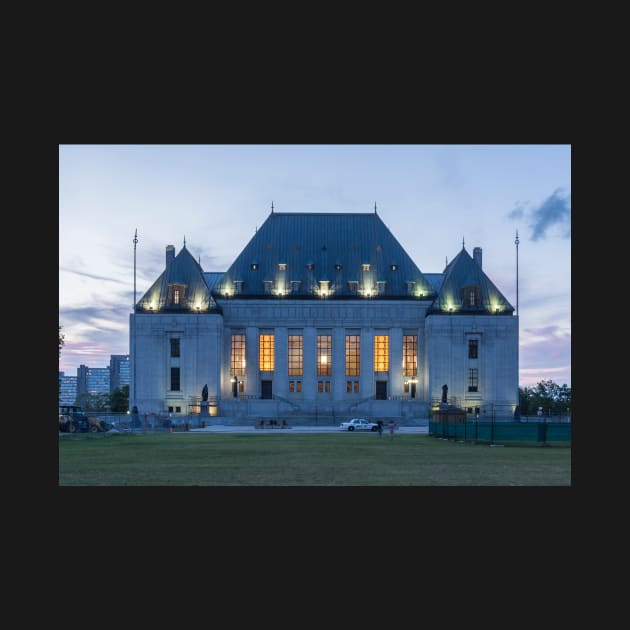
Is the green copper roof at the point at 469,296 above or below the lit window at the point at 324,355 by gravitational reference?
above

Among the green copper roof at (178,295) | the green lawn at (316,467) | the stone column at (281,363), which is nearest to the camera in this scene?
the green lawn at (316,467)

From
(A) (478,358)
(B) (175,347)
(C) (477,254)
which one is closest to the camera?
(A) (478,358)

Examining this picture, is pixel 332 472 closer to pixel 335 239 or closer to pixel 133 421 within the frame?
pixel 133 421

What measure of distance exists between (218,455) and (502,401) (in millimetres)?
58873

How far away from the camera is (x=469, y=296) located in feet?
278

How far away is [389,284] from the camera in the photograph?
87.2 m

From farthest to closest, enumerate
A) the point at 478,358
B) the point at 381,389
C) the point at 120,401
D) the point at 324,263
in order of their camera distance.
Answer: the point at 120,401
the point at 324,263
the point at 381,389
the point at 478,358

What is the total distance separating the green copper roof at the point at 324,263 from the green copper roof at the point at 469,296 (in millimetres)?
2332

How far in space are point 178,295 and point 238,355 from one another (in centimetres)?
998

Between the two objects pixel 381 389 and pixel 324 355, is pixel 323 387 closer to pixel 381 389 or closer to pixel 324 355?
pixel 324 355

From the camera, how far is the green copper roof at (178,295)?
83938 mm

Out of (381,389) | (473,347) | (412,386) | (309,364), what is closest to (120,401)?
(309,364)

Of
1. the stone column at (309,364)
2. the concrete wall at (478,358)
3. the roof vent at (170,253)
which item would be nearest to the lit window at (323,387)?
the stone column at (309,364)

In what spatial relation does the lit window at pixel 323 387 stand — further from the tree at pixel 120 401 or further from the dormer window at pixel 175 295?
the tree at pixel 120 401
